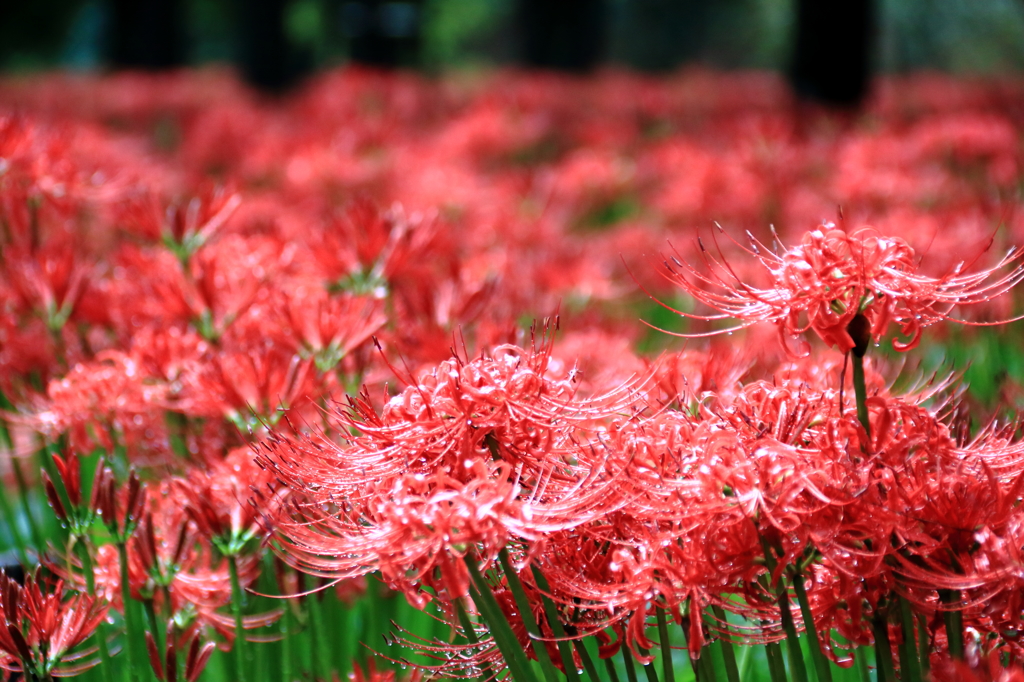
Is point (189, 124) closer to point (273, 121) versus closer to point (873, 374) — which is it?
point (273, 121)

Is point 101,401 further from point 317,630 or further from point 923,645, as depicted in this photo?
point 923,645

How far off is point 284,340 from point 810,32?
6.54 metres

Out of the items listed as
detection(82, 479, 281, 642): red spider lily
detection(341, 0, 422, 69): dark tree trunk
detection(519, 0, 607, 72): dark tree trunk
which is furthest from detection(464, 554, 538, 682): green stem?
detection(341, 0, 422, 69): dark tree trunk

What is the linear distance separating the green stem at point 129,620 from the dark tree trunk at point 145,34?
45.3 feet

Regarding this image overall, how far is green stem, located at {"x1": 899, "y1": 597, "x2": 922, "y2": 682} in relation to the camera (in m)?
1.00

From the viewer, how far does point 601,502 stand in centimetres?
103

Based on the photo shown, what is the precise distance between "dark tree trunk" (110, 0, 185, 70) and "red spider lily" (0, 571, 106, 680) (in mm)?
13890

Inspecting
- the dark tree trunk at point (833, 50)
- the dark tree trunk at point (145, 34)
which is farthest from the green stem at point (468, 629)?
the dark tree trunk at point (145, 34)

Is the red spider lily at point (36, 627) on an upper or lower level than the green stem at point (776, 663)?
lower

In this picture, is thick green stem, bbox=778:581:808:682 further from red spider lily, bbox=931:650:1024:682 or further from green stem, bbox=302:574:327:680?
green stem, bbox=302:574:327:680

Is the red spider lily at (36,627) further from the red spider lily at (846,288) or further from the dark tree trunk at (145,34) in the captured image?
the dark tree trunk at (145,34)

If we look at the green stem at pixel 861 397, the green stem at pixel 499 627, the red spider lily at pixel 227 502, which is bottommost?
the red spider lily at pixel 227 502

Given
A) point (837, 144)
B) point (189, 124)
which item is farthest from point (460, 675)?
point (189, 124)

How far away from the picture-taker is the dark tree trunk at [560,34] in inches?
512
